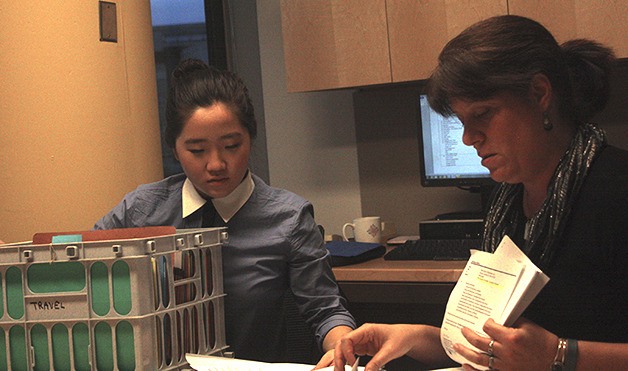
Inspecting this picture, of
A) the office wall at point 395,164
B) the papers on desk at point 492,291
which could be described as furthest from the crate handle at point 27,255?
the office wall at point 395,164

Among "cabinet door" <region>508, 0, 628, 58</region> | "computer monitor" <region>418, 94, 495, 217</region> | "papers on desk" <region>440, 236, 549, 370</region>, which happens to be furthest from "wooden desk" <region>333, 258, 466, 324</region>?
"papers on desk" <region>440, 236, 549, 370</region>

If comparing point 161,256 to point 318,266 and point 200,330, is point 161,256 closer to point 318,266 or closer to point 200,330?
point 200,330

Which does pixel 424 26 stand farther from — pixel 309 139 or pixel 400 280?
pixel 400 280

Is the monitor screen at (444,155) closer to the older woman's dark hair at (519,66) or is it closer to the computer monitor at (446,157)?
the computer monitor at (446,157)

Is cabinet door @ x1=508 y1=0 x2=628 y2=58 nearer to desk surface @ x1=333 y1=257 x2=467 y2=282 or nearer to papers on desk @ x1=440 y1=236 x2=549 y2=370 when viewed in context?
desk surface @ x1=333 y1=257 x2=467 y2=282

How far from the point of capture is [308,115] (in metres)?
3.44

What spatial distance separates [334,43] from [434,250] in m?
0.87

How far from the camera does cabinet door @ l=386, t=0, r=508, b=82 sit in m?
2.80

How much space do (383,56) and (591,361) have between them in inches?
73.1

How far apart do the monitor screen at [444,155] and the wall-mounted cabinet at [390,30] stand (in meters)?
0.20

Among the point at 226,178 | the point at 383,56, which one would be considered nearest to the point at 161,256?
the point at 226,178

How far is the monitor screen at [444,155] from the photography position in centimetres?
295

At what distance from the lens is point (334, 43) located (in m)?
3.02

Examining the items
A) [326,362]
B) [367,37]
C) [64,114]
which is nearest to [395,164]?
[367,37]
